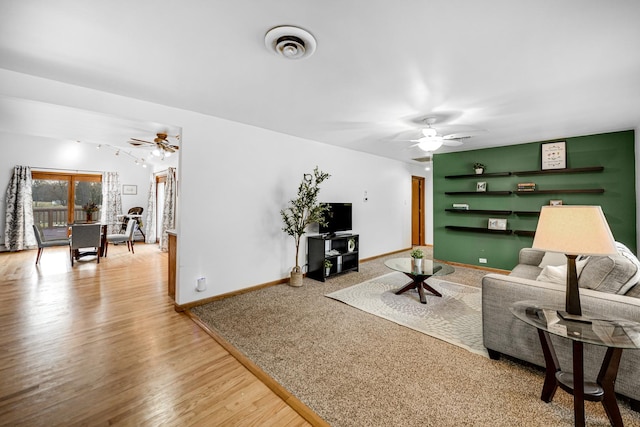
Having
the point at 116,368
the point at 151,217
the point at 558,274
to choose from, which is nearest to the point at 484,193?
the point at 558,274

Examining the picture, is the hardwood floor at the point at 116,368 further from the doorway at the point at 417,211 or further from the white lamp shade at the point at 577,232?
the doorway at the point at 417,211

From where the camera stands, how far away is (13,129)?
428 centimetres

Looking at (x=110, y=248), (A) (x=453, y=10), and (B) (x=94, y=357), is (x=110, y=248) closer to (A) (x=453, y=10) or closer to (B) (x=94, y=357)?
(B) (x=94, y=357)

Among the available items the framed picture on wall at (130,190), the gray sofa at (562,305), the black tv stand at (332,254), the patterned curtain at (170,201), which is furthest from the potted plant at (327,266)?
the framed picture on wall at (130,190)

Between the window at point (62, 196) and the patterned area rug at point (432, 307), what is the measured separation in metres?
7.76

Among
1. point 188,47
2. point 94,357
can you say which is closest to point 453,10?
point 188,47

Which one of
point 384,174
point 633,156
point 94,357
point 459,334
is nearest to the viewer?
point 94,357

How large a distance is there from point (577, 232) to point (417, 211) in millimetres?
6389

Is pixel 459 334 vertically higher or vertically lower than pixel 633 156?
lower

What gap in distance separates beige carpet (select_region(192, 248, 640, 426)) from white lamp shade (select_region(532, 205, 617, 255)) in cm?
101

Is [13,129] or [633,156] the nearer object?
[633,156]

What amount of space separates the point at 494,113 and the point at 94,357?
15.6ft

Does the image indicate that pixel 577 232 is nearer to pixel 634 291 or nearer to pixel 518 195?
pixel 634 291

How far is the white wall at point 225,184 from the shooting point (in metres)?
2.74
